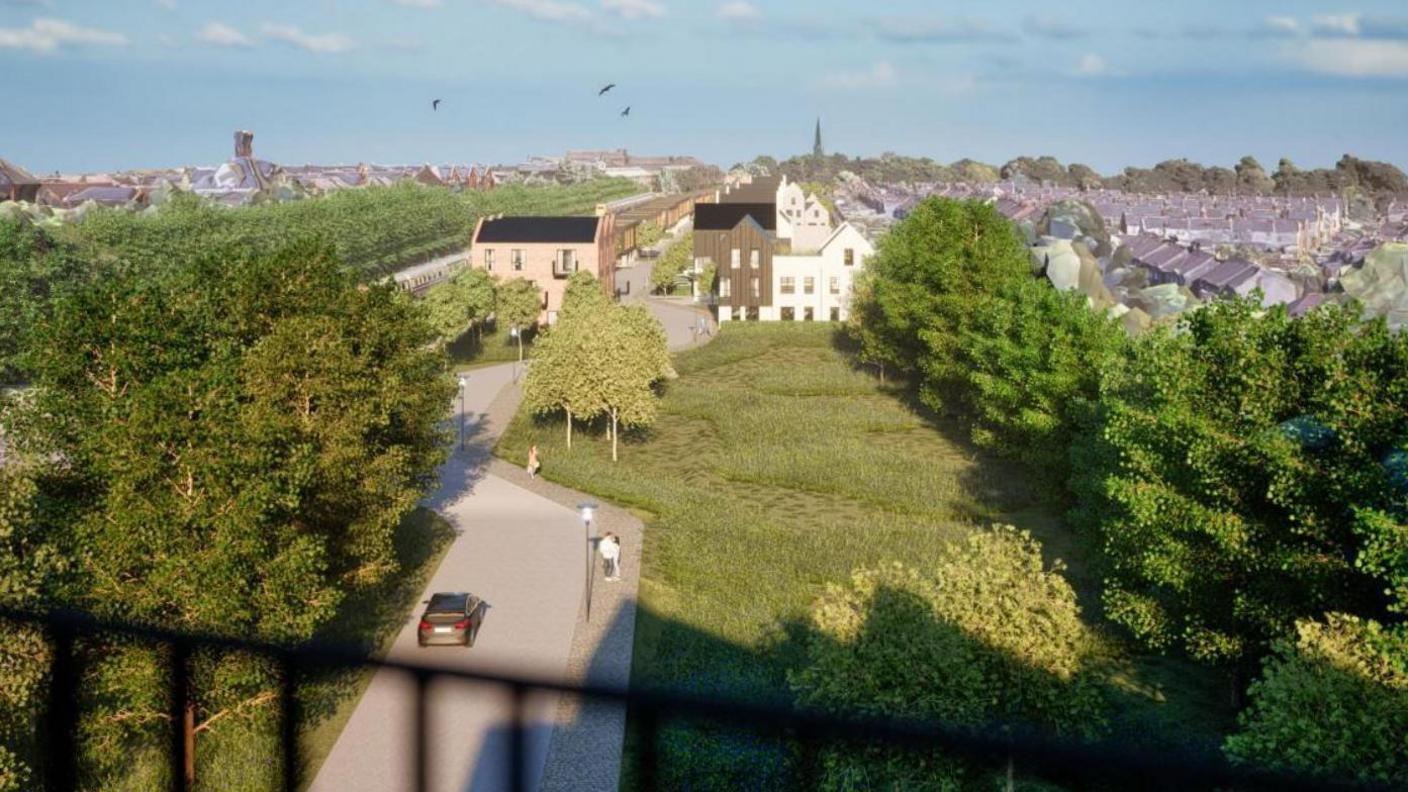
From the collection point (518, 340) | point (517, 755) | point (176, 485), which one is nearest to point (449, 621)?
→ point (176, 485)

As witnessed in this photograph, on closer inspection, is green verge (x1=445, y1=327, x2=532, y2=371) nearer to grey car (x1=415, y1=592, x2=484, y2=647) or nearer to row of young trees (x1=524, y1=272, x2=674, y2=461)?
row of young trees (x1=524, y1=272, x2=674, y2=461)

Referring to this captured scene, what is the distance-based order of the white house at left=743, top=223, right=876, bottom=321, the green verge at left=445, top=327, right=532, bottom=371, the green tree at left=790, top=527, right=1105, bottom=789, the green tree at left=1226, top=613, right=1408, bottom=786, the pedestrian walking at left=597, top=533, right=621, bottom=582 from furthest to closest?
the white house at left=743, top=223, right=876, bottom=321 → the green verge at left=445, top=327, right=532, bottom=371 → the pedestrian walking at left=597, top=533, right=621, bottom=582 → the green tree at left=790, top=527, right=1105, bottom=789 → the green tree at left=1226, top=613, right=1408, bottom=786

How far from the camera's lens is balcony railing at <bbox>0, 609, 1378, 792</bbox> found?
109 inches

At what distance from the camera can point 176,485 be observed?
19656 millimetres

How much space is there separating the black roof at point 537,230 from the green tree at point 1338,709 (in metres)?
64.1

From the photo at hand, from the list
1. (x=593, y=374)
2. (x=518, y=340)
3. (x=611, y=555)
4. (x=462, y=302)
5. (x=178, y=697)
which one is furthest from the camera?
(x=518, y=340)

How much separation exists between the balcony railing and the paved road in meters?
0.07

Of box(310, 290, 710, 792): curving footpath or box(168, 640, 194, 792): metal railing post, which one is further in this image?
box(168, 640, 194, 792): metal railing post

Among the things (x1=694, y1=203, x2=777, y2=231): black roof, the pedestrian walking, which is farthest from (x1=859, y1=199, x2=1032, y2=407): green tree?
(x1=694, y1=203, x2=777, y2=231): black roof

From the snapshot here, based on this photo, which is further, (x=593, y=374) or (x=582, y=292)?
(x=582, y=292)

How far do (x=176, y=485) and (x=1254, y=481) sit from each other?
18.1m

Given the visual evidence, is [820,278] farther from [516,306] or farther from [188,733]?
[188,733]

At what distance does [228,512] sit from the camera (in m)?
19.5

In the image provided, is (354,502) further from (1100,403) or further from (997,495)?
(997,495)
